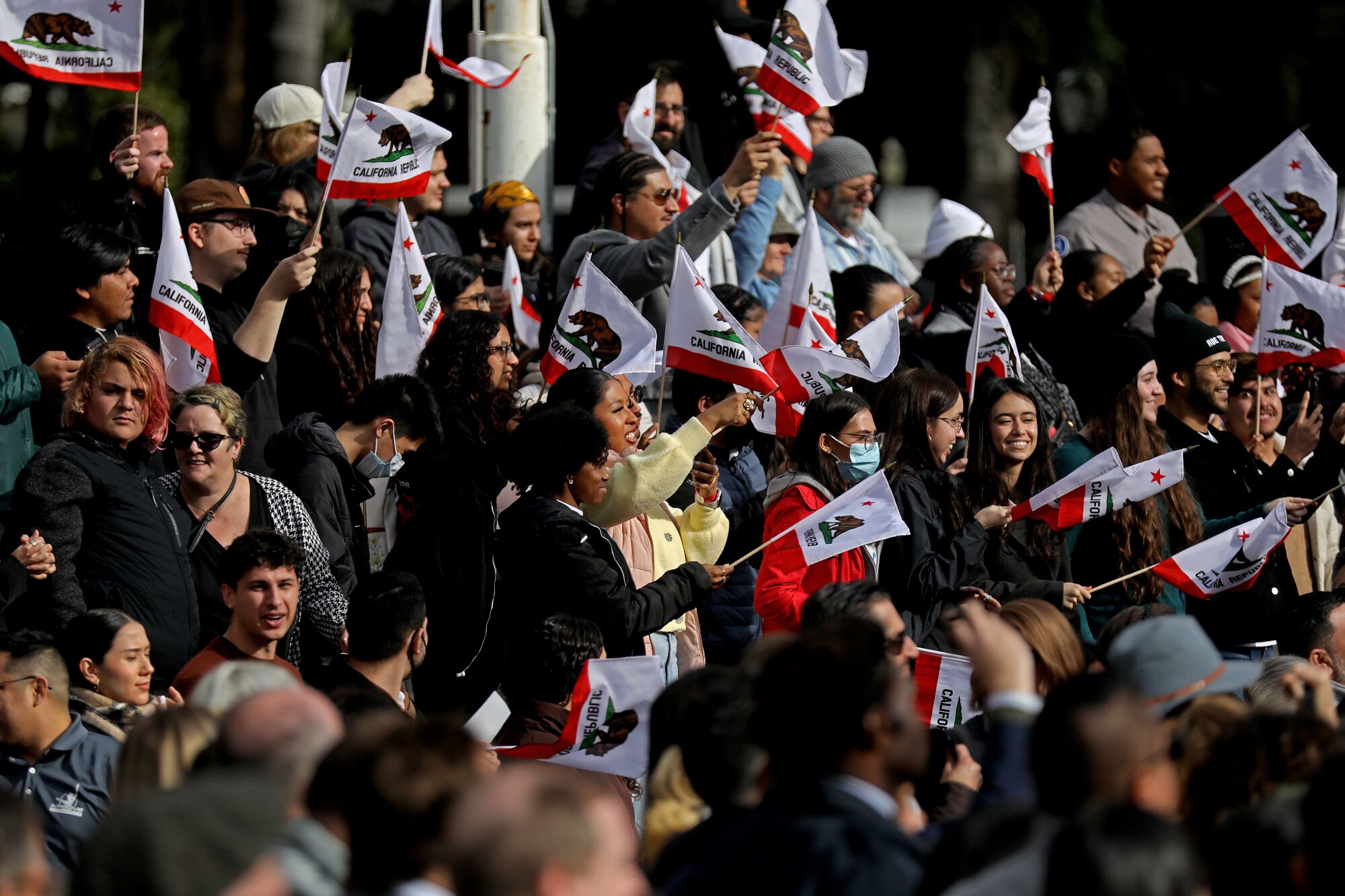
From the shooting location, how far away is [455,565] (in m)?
7.22

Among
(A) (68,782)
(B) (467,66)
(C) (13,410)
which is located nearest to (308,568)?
(C) (13,410)

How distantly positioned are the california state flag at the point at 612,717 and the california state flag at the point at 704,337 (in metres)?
2.44

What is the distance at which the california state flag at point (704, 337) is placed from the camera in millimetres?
8195

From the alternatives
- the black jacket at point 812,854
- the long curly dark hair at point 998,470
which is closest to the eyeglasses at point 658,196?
the long curly dark hair at point 998,470

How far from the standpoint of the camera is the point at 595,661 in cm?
589

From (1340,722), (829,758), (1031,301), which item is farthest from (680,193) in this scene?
(829,758)

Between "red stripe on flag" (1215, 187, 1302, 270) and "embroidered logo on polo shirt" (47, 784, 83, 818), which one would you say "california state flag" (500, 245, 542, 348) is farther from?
"embroidered logo on polo shirt" (47, 784, 83, 818)

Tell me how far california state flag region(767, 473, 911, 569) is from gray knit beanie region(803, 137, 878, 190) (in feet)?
14.7

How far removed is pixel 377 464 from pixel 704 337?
1498 millimetres

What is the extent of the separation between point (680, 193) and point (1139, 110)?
833 centimetres

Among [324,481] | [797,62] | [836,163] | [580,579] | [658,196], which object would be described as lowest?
[580,579]

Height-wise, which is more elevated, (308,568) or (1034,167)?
(1034,167)

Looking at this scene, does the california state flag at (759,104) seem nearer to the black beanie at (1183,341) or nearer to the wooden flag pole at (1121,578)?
the black beanie at (1183,341)

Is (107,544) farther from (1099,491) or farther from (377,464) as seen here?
(1099,491)
